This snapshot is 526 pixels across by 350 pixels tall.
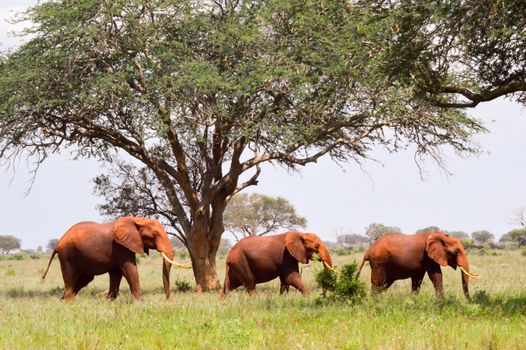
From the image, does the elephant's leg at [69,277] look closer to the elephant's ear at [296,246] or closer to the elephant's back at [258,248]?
the elephant's back at [258,248]

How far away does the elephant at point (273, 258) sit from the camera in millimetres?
17688

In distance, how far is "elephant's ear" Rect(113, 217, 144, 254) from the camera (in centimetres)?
1633

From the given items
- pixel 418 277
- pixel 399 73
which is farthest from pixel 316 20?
pixel 418 277

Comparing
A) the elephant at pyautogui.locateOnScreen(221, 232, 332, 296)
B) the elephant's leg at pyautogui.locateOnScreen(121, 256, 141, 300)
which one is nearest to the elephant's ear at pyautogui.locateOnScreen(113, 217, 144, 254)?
the elephant's leg at pyautogui.locateOnScreen(121, 256, 141, 300)

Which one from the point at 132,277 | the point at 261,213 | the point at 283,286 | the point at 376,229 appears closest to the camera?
the point at 132,277

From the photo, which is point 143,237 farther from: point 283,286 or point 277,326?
point 277,326

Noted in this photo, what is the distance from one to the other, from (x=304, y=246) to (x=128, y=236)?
4.68 m

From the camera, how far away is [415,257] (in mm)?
16297

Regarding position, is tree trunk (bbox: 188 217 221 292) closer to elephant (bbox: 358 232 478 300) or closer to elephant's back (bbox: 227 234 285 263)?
elephant's back (bbox: 227 234 285 263)

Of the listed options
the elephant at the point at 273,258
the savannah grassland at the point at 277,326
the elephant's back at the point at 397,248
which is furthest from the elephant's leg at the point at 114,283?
the elephant's back at the point at 397,248

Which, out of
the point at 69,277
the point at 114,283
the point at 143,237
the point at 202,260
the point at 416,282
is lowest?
the point at 416,282

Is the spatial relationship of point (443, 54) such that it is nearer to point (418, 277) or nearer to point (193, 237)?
point (418, 277)

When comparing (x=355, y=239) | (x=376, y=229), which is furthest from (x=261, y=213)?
(x=355, y=239)

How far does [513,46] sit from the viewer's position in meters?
13.7
